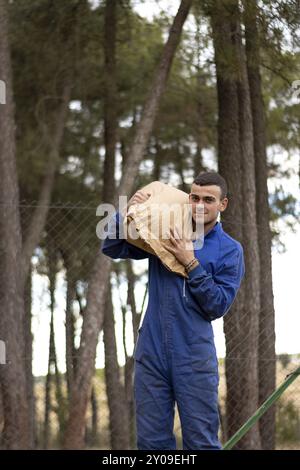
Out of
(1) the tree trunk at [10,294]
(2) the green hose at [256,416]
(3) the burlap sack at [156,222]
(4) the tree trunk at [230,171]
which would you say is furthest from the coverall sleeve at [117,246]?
(4) the tree trunk at [230,171]

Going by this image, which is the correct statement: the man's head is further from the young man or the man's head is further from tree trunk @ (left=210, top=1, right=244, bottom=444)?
tree trunk @ (left=210, top=1, right=244, bottom=444)

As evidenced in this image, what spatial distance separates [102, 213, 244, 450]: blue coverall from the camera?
13.5 ft

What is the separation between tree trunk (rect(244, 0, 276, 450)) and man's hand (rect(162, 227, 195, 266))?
15.9ft

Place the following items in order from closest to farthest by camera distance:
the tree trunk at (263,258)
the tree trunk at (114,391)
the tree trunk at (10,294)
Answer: the tree trunk at (10,294), the tree trunk at (263,258), the tree trunk at (114,391)

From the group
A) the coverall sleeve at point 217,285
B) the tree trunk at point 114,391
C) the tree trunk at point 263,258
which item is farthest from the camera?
the tree trunk at point 114,391

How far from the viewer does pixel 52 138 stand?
1302 centimetres

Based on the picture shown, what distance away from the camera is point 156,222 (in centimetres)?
427

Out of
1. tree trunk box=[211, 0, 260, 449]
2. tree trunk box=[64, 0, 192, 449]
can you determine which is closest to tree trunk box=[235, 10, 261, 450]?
tree trunk box=[211, 0, 260, 449]

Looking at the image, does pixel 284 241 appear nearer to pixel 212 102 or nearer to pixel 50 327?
pixel 212 102

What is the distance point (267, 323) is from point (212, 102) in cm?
509

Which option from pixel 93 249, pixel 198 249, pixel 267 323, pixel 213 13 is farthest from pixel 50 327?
pixel 198 249

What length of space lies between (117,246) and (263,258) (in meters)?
5.26

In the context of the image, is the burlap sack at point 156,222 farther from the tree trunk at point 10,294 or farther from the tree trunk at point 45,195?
the tree trunk at point 45,195

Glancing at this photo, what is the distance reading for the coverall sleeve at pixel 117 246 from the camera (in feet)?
14.1
